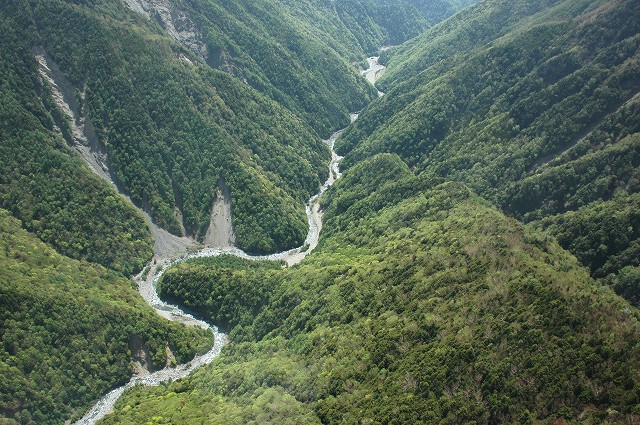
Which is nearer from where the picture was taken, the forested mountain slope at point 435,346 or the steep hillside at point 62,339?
the forested mountain slope at point 435,346

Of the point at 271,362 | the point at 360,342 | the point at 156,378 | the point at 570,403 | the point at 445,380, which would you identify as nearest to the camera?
the point at 570,403

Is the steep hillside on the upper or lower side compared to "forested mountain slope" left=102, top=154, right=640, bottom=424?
upper

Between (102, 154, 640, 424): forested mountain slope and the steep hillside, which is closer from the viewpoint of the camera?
(102, 154, 640, 424): forested mountain slope

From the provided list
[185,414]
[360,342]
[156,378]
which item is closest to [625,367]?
[360,342]

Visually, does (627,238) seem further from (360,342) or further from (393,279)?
(360,342)

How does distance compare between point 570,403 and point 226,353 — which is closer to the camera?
point 570,403
